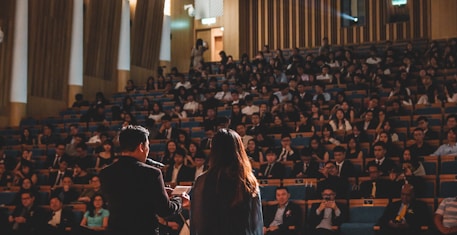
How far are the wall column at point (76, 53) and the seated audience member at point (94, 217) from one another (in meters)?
9.21

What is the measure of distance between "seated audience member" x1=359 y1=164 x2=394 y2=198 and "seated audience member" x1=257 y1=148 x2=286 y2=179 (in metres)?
1.31

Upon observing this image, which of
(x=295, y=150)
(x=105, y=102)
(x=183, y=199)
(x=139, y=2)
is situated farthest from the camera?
(x=139, y=2)

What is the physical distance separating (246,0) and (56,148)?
41.7 feet

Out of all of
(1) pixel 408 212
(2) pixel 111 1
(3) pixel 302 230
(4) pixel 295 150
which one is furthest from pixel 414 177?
(2) pixel 111 1

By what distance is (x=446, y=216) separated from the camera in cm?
774

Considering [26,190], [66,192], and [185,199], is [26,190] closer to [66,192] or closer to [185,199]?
[66,192]

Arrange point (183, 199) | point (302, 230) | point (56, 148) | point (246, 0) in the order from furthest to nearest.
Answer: point (246, 0) → point (56, 148) → point (302, 230) → point (183, 199)

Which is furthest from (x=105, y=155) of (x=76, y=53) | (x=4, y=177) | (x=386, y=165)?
(x=76, y=53)

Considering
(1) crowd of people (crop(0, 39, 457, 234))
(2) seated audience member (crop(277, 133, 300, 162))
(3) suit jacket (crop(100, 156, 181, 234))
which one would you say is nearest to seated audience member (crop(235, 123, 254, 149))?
(1) crowd of people (crop(0, 39, 457, 234))

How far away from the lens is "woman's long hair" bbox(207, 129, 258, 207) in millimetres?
3369

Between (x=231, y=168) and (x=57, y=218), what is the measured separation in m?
6.91

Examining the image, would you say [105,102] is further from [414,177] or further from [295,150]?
[414,177]

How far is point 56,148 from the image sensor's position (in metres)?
12.5

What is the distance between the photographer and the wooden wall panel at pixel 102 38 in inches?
746
